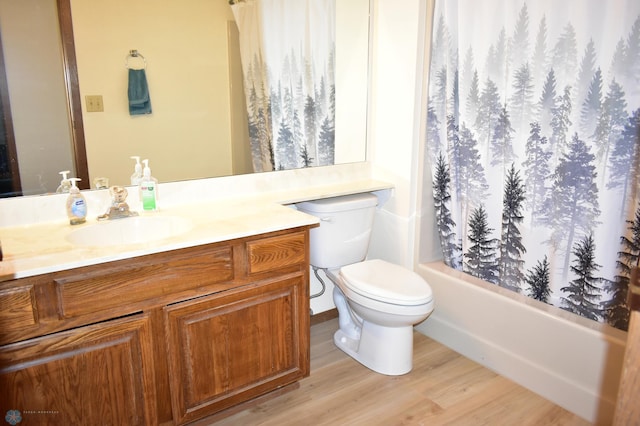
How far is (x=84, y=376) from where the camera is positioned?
1603mm

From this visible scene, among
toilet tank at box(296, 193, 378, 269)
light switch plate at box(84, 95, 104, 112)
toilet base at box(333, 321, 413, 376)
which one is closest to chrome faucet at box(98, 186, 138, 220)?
light switch plate at box(84, 95, 104, 112)

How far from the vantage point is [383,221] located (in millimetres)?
2805

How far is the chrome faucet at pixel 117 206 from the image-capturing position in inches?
76.0

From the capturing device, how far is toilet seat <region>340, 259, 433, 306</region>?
2.18 m

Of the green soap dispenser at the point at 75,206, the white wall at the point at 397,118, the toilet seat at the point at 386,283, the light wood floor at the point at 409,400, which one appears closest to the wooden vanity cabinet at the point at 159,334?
the light wood floor at the point at 409,400

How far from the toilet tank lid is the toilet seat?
0.30m

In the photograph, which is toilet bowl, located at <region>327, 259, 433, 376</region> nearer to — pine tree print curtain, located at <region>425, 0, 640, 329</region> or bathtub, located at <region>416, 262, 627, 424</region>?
bathtub, located at <region>416, 262, 627, 424</region>

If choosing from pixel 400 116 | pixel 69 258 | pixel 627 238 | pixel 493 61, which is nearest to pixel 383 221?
pixel 400 116

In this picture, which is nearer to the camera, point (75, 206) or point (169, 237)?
point (169, 237)

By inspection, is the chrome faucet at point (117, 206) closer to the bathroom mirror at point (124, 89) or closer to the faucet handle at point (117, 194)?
the faucet handle at point (117, 194)

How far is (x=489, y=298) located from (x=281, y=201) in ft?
3.58

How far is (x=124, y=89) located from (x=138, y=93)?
6cm

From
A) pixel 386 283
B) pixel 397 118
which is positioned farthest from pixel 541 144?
pixel 386 283

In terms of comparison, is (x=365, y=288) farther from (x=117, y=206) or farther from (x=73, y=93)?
(x=73, y=93)
